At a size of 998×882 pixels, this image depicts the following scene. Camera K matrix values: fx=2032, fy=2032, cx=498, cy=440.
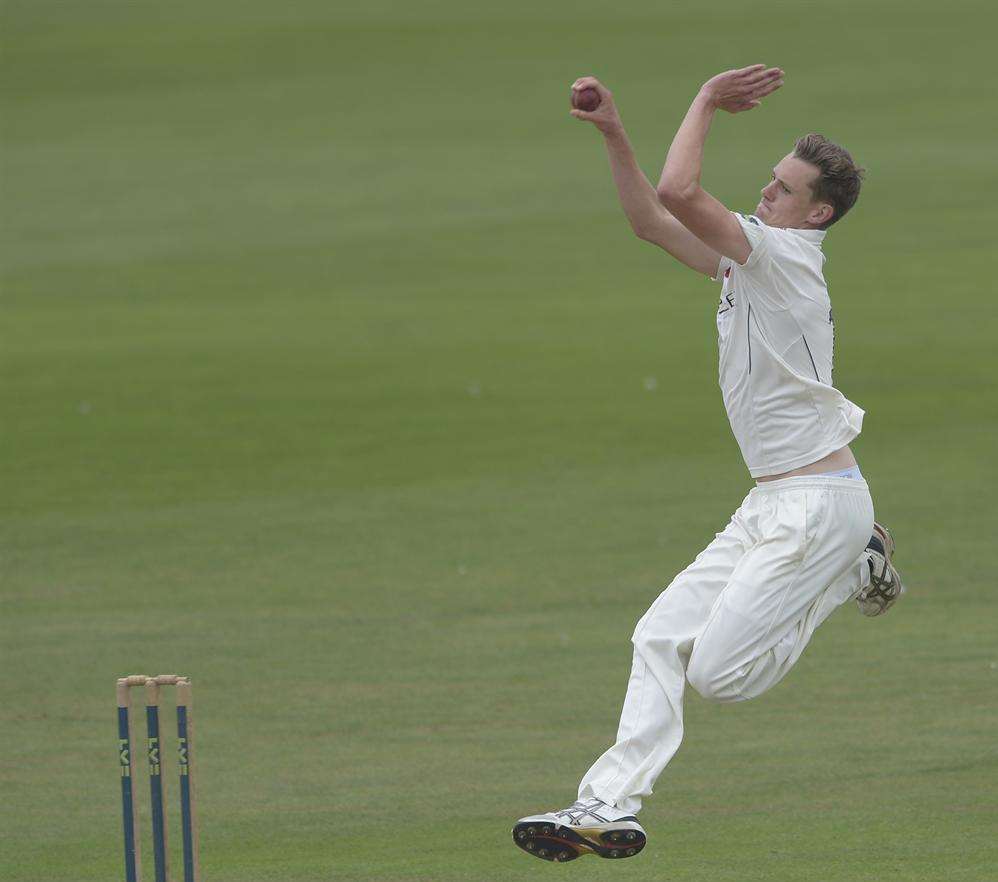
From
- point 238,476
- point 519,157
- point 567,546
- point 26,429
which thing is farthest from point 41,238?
point 567,546

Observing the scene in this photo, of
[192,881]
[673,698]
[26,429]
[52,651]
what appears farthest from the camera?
[26,429]

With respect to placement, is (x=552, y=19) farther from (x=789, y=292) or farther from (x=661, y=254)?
(x=789, y=292)

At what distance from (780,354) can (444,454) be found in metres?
11.4

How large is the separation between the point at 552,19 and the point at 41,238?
743 inches

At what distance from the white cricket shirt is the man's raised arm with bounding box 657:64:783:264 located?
0.10 m

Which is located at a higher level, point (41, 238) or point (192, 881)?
point (192, 881)

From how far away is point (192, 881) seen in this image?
20.1 feet

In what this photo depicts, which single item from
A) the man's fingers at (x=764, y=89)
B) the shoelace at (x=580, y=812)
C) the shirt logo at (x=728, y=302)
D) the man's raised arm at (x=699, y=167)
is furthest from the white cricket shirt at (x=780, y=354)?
the shoelace at (x=580, y=812)

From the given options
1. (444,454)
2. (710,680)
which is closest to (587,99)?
(710,680)

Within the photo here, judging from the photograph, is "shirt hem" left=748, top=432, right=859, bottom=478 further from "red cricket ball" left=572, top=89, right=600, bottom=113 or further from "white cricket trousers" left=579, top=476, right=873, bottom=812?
"red cricket ball" left=572, top=89, right=600, bottom=113

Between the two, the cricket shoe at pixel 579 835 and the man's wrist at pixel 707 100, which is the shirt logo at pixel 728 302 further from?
the cricket shoe at pixel 579 835

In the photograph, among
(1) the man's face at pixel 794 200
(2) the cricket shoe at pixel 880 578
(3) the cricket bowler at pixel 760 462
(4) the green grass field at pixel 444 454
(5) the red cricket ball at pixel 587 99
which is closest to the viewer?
(3) the cricket bowler at pixel 760 462

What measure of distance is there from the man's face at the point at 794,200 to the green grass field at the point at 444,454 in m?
2.70

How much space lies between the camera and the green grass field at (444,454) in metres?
9.38
